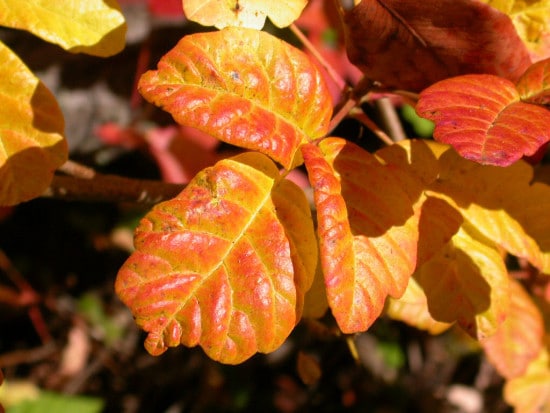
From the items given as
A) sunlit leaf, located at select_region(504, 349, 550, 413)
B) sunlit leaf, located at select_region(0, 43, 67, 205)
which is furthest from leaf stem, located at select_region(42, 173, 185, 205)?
sunlit leaf, located at select_region(504, 349, 550, 413)

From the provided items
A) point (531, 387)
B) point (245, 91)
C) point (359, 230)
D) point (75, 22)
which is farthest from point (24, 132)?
point (531, 387)

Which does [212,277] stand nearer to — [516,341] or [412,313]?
[412,313]

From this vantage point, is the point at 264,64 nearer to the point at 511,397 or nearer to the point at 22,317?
the point at 511,397

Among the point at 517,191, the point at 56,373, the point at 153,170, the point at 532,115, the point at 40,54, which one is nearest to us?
the point at 532,115

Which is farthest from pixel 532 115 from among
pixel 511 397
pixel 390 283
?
pixel 511 397

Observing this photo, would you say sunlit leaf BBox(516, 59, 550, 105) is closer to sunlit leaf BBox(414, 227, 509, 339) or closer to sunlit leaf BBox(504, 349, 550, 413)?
sunlit leaf BBox(414, 227, 509, 339)
